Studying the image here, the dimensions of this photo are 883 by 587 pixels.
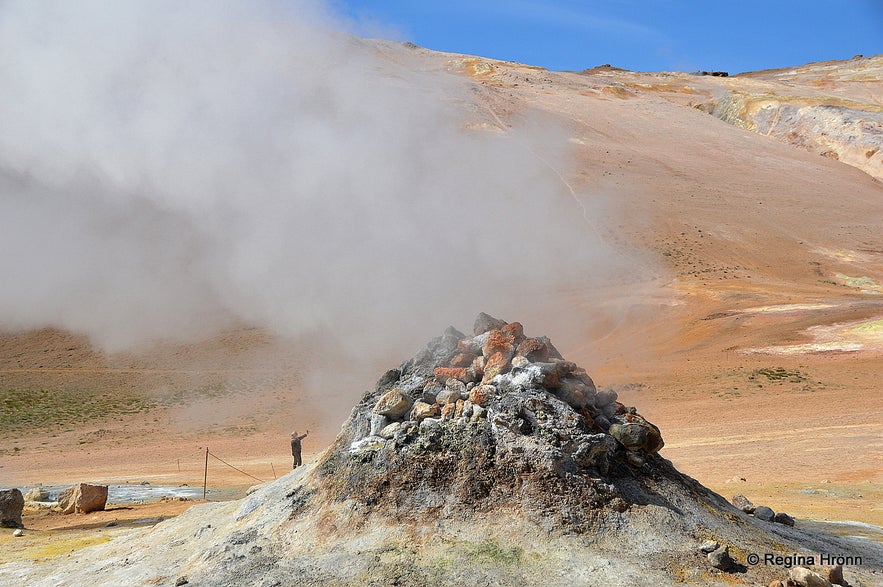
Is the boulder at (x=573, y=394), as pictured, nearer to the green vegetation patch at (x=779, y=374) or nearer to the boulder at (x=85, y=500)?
the boulder at (x=85, y=500)

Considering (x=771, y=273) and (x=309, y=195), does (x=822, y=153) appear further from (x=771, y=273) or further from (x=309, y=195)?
(x=309, y=195)

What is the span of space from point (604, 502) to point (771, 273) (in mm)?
31305

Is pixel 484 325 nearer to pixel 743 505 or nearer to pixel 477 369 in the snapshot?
pixel 477 369

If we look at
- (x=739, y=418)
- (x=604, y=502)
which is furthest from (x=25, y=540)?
(x=739, y=418)

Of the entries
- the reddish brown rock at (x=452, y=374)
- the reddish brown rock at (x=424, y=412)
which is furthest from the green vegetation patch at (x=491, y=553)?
the reddish brown rock at (x=452, y=374)

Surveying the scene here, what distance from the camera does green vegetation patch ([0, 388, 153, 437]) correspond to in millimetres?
22500

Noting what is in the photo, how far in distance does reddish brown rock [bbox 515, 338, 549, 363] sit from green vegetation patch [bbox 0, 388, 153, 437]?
65.1 ft

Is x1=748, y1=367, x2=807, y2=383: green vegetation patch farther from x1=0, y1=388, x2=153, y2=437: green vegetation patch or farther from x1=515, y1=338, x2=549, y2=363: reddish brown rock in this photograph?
x1=0, y1=388, x2=153, y2=437: green vegetation patch

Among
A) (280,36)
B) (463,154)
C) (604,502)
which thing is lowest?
(604,502)

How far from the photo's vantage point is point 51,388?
25.9 meters

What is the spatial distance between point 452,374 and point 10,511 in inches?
276

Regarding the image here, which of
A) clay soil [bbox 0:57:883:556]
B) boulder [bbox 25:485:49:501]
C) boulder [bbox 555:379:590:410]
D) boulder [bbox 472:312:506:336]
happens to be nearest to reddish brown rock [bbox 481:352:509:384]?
boulder [bbox 555:379:590:410]

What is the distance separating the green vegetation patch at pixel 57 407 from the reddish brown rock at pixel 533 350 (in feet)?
65.1

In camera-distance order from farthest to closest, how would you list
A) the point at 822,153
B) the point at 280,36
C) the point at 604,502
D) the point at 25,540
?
the point at 280,36 < the point at 822,153 < the point at 25,540 < the point at 604,502
